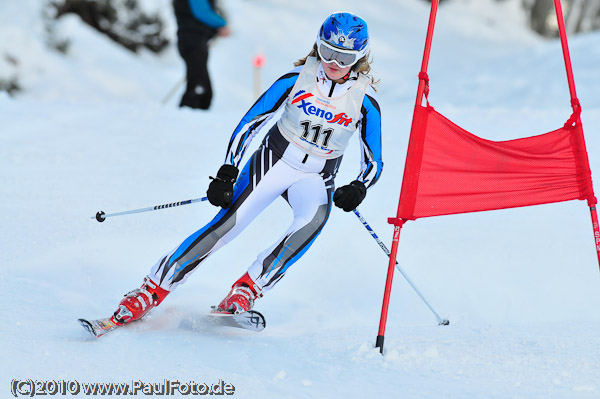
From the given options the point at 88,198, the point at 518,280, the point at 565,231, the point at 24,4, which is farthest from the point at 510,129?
the point at 24,4

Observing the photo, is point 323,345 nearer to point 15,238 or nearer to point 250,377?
point 250,377

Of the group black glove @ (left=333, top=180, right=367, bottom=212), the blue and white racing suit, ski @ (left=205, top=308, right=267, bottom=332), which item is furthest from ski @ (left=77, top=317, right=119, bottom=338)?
black glove @ (left=333, top=180, right=367, bottom=212)

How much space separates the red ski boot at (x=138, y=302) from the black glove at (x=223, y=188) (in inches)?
22.0

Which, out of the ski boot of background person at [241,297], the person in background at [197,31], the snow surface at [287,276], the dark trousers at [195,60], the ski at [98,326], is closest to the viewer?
the snow surface at [287,276]

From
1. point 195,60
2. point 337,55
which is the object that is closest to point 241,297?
point 337,55

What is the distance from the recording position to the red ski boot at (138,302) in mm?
3701

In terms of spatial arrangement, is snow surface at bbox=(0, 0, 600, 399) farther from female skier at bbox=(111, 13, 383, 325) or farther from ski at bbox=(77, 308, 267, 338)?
female skier at bbox=(111, 13, 383, 325)

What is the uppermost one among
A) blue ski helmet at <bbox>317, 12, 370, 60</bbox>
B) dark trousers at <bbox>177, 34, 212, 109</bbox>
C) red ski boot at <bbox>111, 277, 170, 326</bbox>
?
dark trousers at <bbox>177, 34, 212, 109</bbox>

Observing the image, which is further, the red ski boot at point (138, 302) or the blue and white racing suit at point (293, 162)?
the blue and white racing suit at point (293, 162)

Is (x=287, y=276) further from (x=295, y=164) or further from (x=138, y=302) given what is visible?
(x=138, y=302)

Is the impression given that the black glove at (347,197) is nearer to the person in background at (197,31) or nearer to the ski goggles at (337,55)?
the ski goggles at (337,55)

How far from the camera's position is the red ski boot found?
370 cm

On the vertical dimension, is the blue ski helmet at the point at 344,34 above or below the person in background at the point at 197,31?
below

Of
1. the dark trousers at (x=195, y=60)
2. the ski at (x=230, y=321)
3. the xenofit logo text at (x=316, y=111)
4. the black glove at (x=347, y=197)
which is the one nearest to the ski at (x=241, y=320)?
the ski at (x=230, y=321)
